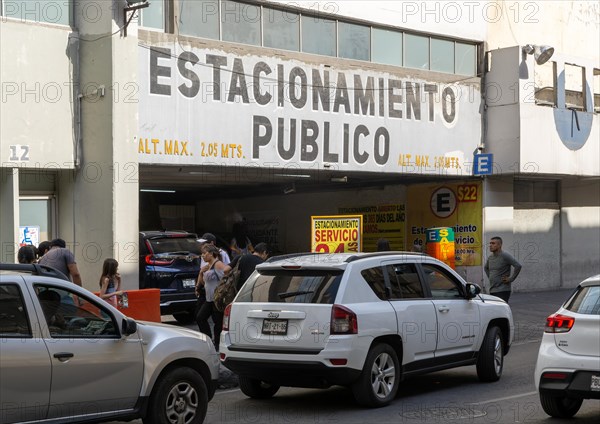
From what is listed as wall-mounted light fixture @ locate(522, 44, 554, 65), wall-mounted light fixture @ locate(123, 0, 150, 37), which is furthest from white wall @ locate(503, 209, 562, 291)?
wall-mounted light fixture @ locate(123, 0, 150, 37)

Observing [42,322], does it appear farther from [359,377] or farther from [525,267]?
[525,267]

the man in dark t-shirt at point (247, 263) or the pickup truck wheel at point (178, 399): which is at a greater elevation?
the man in dark t-shirt at point (247, 263)

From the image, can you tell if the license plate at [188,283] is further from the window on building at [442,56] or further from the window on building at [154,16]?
the window on building at [442,56]

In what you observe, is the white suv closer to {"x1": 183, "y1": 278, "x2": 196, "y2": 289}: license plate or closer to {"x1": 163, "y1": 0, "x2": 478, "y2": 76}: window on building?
{"x1": 183, "y1": 278, "x2": 196, "y2": 289}: license plate

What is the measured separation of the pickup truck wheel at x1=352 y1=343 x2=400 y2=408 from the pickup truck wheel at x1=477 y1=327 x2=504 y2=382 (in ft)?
5.80

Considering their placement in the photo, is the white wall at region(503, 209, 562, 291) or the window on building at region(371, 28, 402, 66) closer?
the window on building at region(371, 28, 402, 66)

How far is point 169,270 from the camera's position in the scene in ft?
56.5

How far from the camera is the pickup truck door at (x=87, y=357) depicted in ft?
25.1

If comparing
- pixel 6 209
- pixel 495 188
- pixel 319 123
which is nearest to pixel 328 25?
pixel 319 123

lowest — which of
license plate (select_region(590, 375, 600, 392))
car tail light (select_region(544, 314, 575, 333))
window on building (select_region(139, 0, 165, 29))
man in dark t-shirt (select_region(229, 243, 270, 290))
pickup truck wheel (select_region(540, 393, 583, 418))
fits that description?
pickup truck wheel (select_region(540, 393, 583, 418))

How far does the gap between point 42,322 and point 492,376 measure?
6.16 m

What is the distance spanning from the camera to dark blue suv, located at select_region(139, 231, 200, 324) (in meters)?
17.1

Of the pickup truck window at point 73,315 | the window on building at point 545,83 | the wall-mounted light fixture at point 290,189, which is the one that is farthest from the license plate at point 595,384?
the wall-mounted light fixture at point 290,189

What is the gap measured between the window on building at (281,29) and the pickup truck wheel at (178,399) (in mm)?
11351
